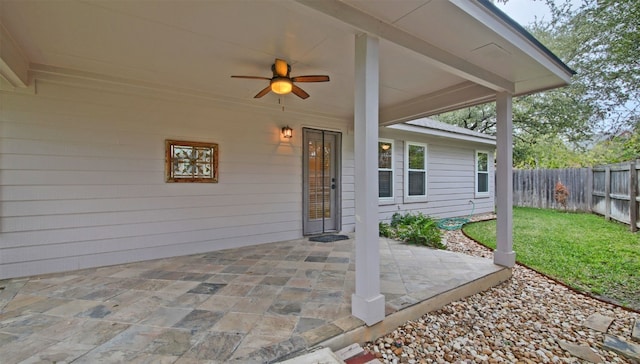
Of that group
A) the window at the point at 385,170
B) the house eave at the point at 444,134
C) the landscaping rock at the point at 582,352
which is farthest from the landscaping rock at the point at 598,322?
the house eave at the point at 444,134

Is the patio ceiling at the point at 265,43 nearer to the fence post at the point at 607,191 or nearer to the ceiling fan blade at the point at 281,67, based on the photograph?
the ceiling fan blade at the point at 281,67

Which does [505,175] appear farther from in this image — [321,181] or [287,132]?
[287,132]

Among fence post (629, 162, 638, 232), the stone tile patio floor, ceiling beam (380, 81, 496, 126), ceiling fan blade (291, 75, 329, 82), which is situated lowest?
the stone tile patio floor

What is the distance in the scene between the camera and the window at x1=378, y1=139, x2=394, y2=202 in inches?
245

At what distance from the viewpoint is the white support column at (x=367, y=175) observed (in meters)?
1.99

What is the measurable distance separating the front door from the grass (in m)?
2.99

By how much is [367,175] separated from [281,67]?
1571 millimetres

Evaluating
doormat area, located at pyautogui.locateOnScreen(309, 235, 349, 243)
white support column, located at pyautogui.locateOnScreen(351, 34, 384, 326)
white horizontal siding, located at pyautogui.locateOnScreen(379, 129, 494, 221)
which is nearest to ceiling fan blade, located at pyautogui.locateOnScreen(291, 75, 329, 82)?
white support column, located at pyautogui.locateOnScreen(351, 34, 384, 326)

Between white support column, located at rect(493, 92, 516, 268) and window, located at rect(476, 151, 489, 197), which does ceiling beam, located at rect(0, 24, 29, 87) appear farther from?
window, located at rect(476, 151, 489, 197)

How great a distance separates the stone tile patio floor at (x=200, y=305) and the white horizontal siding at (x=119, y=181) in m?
0.31

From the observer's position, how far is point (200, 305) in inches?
87.0

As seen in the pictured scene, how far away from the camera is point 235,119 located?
408 centimetres

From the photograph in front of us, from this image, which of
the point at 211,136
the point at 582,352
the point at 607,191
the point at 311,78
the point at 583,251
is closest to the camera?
the point at 582,352

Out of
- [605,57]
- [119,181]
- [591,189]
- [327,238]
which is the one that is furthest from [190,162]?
[591,189]
